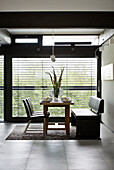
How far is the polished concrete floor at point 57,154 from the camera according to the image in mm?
3666

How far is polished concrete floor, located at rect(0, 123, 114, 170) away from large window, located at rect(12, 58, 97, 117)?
236 centimetres

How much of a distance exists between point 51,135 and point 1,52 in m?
3.32

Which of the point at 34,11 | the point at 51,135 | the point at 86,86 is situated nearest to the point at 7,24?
the point at 34,11

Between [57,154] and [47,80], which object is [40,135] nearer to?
[57,154]

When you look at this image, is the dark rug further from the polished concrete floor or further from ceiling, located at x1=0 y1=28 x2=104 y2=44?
ceiling, located at x1=0 y1=28 x2=104 y2=44

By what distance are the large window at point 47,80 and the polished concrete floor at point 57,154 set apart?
2356mm

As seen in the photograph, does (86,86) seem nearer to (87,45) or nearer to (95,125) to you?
(87,45)

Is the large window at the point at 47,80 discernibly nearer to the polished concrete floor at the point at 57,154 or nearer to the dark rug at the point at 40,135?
the dark rug at the point at 40,135

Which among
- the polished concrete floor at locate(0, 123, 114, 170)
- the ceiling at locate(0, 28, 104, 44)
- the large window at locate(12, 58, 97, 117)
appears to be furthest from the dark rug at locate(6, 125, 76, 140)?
the ceiling at locate(0, 28, 104, 44)

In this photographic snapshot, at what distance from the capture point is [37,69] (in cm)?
788

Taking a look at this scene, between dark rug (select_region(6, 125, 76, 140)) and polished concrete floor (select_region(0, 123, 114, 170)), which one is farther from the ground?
dark rug (select_region(6, 125, 76, 140))

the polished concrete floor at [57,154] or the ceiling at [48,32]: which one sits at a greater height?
the ceiling at [48,32]

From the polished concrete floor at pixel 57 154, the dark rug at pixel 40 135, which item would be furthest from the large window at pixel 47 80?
the polished concrete floor at pixel 57 154

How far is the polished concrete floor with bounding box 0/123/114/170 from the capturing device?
3666mm
